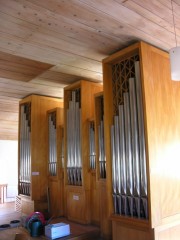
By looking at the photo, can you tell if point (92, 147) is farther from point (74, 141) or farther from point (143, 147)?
point (143, 147)

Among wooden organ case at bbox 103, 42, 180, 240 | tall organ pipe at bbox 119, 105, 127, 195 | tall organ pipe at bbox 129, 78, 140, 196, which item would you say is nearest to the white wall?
wooden organ case at bbox 103, 42, 180, 240

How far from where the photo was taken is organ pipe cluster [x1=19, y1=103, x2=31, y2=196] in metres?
5.35

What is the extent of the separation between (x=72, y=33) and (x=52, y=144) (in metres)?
2.79

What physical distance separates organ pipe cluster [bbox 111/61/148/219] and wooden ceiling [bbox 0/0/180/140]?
0.48m

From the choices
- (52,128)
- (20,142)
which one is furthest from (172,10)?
(20,142)

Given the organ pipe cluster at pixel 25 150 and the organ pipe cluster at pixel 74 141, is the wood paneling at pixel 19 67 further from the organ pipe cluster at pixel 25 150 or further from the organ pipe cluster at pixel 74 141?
the organ pipe cluster at pixel 25 150

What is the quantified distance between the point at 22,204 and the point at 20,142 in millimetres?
1271

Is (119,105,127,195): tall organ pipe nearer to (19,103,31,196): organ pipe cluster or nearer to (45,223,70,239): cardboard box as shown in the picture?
(45,223,70,239): cardboard box

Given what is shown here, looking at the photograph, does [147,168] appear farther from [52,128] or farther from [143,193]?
[52,128]

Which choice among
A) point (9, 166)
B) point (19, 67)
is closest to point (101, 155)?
point (19, 67)

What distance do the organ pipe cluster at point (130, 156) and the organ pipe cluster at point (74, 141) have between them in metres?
1.12

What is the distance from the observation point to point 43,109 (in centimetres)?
559

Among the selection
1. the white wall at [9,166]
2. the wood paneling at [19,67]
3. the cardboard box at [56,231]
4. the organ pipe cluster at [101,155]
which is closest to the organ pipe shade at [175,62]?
the organ pipe cluster at [101,155]

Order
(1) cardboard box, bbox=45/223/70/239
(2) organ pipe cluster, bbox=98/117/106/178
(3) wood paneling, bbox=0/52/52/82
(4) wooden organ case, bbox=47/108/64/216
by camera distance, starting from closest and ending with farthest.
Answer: (1) cardboard box, bbox=45/223/70/239 → (3) wood paneling, bbox=0/52/52/82 → (2) organ pipe cluster, bbox=98/117/106/178 → (4) wooden organ case, bbox=47/108/64/216
